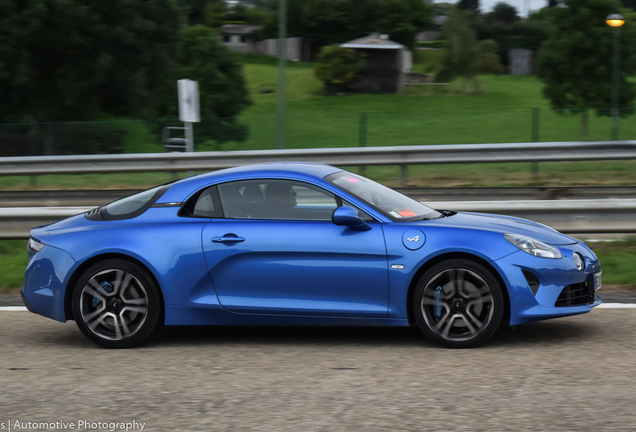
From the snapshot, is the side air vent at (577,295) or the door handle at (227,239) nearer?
the side air vent at (577,295)

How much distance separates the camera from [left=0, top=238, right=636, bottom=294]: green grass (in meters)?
7.71

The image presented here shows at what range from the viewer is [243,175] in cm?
588

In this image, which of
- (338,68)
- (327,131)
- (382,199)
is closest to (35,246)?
(382,199)

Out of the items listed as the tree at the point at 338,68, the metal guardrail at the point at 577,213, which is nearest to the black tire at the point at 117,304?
the metal guardrail at the point at 577,213

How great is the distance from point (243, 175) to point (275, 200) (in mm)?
315

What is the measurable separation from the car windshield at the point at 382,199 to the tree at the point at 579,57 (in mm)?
29159

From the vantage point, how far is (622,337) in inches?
223

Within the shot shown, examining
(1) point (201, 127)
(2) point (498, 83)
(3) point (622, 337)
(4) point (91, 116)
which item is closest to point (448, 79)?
(2) point (498, 83)

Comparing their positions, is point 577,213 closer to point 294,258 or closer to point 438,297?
point 438,297

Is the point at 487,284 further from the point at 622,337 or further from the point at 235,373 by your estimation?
the point at 235,373

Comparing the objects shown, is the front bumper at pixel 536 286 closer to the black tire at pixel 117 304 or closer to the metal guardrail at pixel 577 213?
the black tire at pixel 117 304

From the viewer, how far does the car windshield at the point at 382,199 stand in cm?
573

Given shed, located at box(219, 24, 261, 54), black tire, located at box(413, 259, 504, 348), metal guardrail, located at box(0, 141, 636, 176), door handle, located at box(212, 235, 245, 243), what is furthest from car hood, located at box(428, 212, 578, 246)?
shed, located at box(219, 24, 261, 54)

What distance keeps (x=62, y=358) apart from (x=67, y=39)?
25.4 metres
